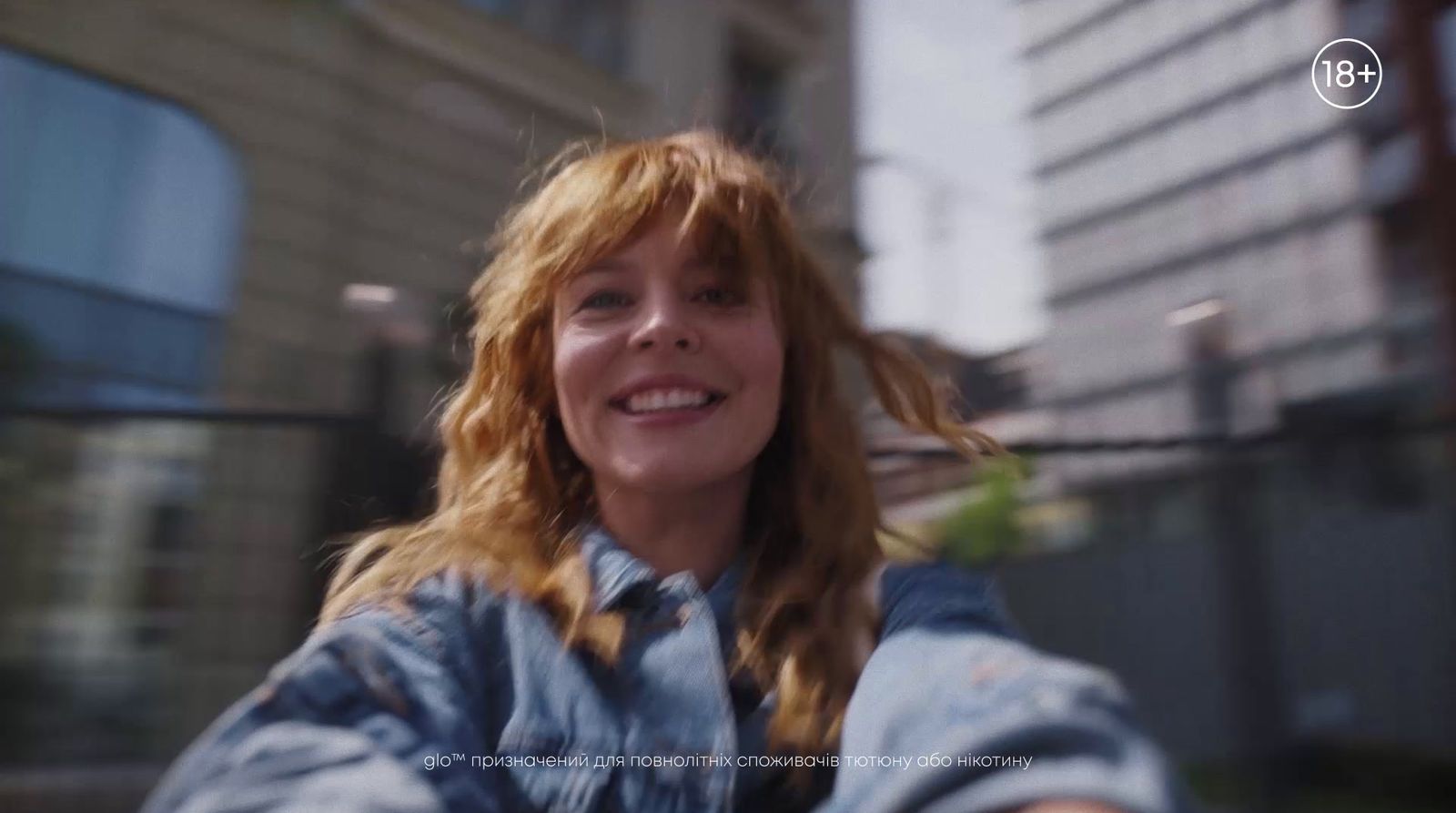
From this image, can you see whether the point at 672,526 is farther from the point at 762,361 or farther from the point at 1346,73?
the point at 1346,73

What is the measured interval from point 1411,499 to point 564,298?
121 cm

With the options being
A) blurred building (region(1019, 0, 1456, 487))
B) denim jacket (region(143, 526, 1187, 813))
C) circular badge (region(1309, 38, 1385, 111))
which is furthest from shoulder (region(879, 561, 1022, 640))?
circular badge (region(1309, 38, 1385, 111))

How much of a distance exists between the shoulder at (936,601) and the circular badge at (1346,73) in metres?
0.87

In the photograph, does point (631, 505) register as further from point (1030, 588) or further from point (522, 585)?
point (1030, 588)

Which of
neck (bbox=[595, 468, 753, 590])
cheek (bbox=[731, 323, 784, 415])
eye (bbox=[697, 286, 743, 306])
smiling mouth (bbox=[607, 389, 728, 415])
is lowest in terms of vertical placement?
neck (bbox=[595, 468, 753, 590])

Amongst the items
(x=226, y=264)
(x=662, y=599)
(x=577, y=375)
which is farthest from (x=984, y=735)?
(x=226, y=264)

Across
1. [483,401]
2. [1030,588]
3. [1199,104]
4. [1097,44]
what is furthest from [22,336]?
[1199,104]

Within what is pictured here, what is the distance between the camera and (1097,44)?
1.37m

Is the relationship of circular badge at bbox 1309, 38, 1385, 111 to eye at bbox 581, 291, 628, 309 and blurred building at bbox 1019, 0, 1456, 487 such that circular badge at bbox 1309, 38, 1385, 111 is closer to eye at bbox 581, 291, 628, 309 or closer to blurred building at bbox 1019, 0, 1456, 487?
blurred building at bbox 1019, 0, 1456, 487

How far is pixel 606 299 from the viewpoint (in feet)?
2.67

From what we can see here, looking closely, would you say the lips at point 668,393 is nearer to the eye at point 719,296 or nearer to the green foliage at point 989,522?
the eye at point 719,296

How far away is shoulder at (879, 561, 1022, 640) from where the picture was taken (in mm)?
714

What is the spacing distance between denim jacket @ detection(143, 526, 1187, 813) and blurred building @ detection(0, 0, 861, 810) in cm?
46

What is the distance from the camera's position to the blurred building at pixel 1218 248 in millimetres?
1316
